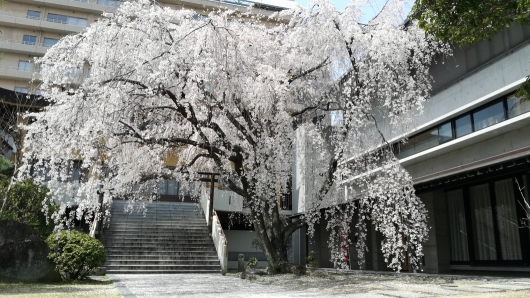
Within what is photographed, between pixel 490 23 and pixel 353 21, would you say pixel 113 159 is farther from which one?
pixel 490 23

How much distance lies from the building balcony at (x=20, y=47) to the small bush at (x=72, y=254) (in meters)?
31.0

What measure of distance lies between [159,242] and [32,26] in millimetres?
29603

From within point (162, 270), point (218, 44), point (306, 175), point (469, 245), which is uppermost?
point (218, 44)

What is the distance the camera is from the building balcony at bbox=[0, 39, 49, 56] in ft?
119

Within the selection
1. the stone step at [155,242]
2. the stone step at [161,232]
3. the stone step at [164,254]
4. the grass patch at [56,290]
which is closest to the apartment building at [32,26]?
the stone step at [161,232]

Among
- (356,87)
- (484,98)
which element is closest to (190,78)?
(356,87)

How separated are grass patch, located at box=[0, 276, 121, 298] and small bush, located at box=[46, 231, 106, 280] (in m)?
0.33

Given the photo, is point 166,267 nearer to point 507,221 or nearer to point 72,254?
point 72,254

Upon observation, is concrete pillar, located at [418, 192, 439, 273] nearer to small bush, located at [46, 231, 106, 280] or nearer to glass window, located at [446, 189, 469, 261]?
glass window, located at [446, 189, 469, 261]

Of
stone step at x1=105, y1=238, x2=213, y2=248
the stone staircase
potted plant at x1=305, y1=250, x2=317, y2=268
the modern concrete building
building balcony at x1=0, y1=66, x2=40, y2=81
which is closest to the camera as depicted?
the modern concrete building

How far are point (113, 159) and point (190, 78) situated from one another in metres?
5.22

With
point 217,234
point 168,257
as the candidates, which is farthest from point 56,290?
point 217,234

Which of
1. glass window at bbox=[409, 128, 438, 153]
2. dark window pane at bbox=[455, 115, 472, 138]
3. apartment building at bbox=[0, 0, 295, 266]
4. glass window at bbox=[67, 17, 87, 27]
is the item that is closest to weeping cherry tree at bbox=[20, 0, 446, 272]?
dark window pane at bbox=[455, 115, 472, 138]

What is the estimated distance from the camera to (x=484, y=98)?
11.9 m
